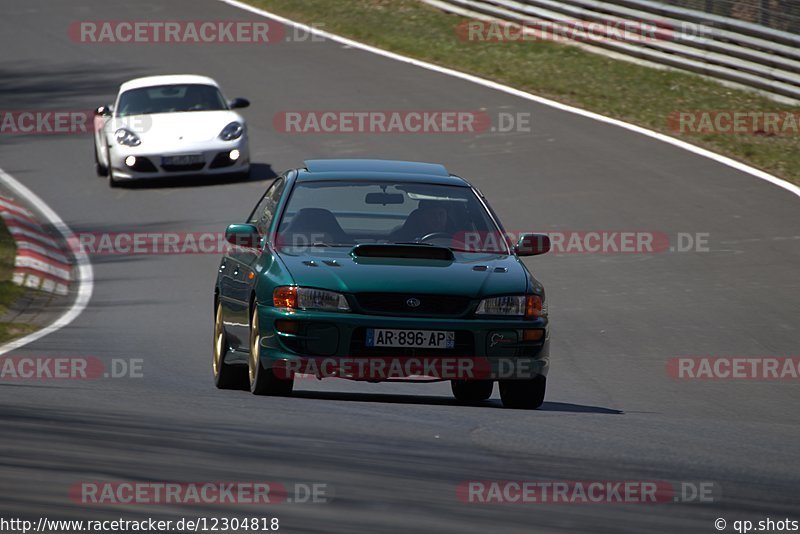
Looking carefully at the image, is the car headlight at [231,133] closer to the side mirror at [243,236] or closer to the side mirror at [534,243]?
the side mirror at [243,236]

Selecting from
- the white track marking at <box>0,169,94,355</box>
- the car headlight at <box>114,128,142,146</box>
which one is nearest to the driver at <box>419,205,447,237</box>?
the white track marking at <box>0,169,94,355</box>

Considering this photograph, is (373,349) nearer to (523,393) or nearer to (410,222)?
(523,393)

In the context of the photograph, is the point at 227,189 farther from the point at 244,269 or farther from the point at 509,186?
the point at 244,269

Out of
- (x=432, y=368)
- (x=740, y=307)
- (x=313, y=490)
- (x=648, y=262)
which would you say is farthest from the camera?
(x=648, y=262)

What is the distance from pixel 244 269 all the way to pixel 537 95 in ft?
55.3

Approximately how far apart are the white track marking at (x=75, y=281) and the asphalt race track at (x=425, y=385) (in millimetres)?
168

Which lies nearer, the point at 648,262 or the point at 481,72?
the point at 648,262

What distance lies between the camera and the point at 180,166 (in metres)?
22.3

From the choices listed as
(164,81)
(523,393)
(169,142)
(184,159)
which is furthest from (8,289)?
(523,393)

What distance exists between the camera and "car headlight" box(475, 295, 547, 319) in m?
9.51

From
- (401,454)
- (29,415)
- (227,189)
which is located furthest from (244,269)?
(227,189)

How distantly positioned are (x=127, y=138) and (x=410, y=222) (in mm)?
12656

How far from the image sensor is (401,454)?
7.56 metres

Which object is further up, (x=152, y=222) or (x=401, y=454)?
(x=401, y=454)
